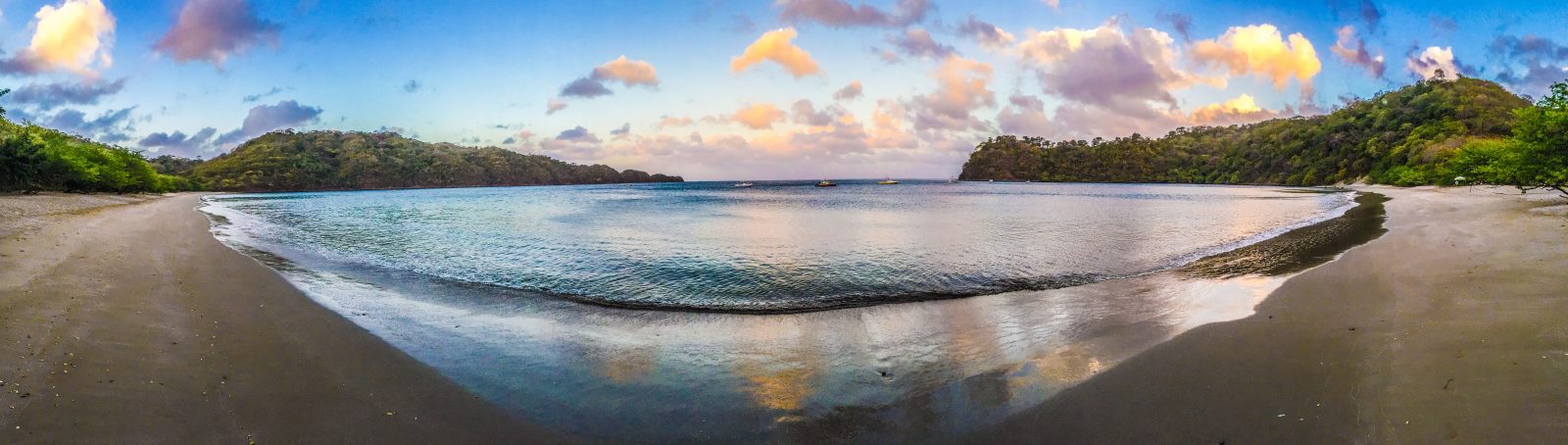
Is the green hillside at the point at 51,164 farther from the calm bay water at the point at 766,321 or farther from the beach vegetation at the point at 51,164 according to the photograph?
the calm bay water at the point at 766,321

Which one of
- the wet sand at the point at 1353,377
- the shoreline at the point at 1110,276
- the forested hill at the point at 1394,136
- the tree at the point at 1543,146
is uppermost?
the forested hill at the point at 1394,136

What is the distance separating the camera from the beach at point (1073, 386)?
5094 mm

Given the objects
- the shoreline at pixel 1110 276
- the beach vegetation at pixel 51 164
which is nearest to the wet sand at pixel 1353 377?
the shoreline at pixel 1110 276

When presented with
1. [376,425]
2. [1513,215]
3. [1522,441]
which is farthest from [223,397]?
[1513,215]

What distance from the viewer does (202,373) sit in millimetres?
6582

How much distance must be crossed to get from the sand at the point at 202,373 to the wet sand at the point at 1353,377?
567 cm

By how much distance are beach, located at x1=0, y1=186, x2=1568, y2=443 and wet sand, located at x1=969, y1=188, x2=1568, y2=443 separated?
0.03 metres

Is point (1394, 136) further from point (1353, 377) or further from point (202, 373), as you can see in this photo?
point (202, 373)

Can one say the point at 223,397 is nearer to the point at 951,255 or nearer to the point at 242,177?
the point at 951,255

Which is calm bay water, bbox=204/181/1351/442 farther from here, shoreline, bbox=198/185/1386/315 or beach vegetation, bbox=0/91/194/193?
beach vegetation, bbox=0/91/194/193

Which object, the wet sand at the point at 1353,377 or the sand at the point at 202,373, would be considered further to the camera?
the sand at the point at 202,373

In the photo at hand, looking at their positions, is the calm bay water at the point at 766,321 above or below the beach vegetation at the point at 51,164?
below

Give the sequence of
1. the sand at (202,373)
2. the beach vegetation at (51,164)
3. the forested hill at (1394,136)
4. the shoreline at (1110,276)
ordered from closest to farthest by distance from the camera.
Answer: the sand at (202,373) → the shoreline at (1110,276) → the beach vegetation at (51,164) → the forested hill at (1394,136)

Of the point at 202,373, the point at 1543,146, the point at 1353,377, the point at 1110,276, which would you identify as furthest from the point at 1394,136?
the point at 202,373
